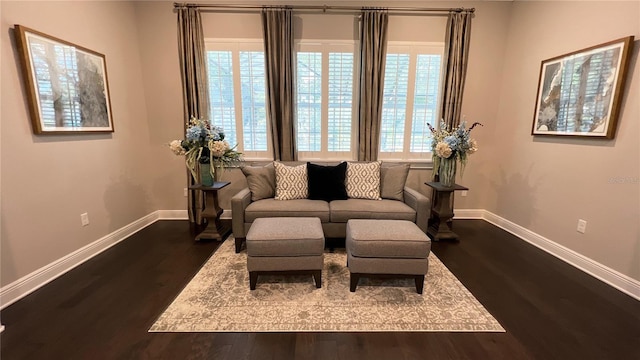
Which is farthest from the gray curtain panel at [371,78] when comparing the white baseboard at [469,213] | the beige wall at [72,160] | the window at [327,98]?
the beige wall at [72,160]

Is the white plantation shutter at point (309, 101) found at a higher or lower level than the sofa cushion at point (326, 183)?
higher

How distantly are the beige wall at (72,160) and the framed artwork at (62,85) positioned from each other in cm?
7

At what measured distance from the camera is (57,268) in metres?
2.56

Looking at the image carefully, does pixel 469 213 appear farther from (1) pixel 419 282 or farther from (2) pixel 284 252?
(2) pixel 284 252

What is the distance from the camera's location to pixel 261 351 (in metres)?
1.72

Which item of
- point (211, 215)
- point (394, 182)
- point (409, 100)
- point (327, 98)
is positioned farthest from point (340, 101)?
point (211, 215)

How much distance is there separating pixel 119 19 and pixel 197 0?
3.19ft

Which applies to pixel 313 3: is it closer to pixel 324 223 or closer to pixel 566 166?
pixel 324 223

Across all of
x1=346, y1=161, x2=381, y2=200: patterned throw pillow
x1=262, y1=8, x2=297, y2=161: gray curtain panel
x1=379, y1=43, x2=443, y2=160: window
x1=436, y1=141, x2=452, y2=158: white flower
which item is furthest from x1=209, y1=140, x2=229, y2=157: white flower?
x1=436, y1=141, x2=452, y2=158: white flower

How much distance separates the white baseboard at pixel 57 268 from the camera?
216cm

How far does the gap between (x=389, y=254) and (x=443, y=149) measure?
170cm

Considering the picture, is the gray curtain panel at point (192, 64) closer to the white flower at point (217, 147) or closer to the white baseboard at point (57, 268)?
the white flower at point (217, 147)

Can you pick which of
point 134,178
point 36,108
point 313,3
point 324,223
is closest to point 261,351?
point 324,223

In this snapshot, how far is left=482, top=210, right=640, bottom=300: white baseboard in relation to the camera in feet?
7.80
